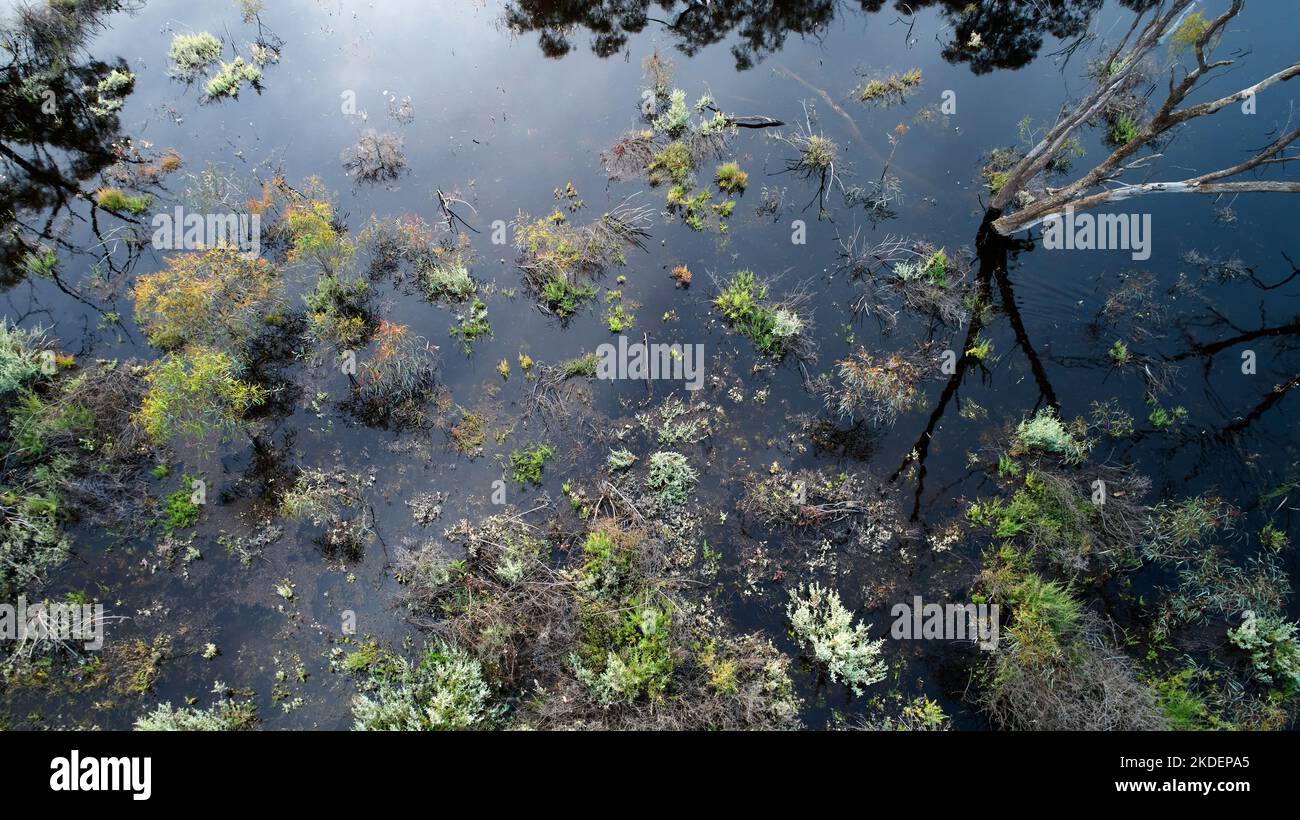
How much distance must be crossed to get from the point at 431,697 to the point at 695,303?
5936 millimetres

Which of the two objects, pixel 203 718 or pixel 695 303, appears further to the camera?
pixel 695 303

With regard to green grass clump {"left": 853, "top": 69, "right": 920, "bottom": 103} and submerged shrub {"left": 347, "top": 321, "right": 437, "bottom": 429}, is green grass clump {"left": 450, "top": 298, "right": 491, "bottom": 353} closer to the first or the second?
submerged shrub {"left": 347, "top": 321, "right": 437, "bottom": 429}

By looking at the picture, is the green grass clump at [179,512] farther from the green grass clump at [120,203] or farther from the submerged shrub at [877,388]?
the submerged shrub at [877,388]

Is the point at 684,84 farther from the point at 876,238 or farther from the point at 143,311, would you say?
the point at 143,311

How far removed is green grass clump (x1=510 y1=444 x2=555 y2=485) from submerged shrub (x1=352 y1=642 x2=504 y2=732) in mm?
2128

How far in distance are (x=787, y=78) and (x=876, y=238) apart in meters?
3.76

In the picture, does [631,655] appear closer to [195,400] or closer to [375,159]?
[195,400]

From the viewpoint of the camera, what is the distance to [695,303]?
951 cm

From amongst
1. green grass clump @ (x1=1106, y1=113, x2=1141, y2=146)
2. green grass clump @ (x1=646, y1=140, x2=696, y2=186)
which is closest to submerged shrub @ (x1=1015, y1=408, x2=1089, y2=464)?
green grass clump @ (x1=1106, y1=113, x2=1141, y2=146)

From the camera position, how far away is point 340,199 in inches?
414

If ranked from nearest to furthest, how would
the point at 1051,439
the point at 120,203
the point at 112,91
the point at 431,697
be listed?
1. the point at 431,697
2. the point at 1051,439
3. the point at 120,203
4. the point at 112,91

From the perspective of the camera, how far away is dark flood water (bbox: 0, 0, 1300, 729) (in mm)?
7711

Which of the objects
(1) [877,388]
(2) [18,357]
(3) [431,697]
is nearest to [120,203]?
(2) [18,357]

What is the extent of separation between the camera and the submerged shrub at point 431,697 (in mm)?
6922
